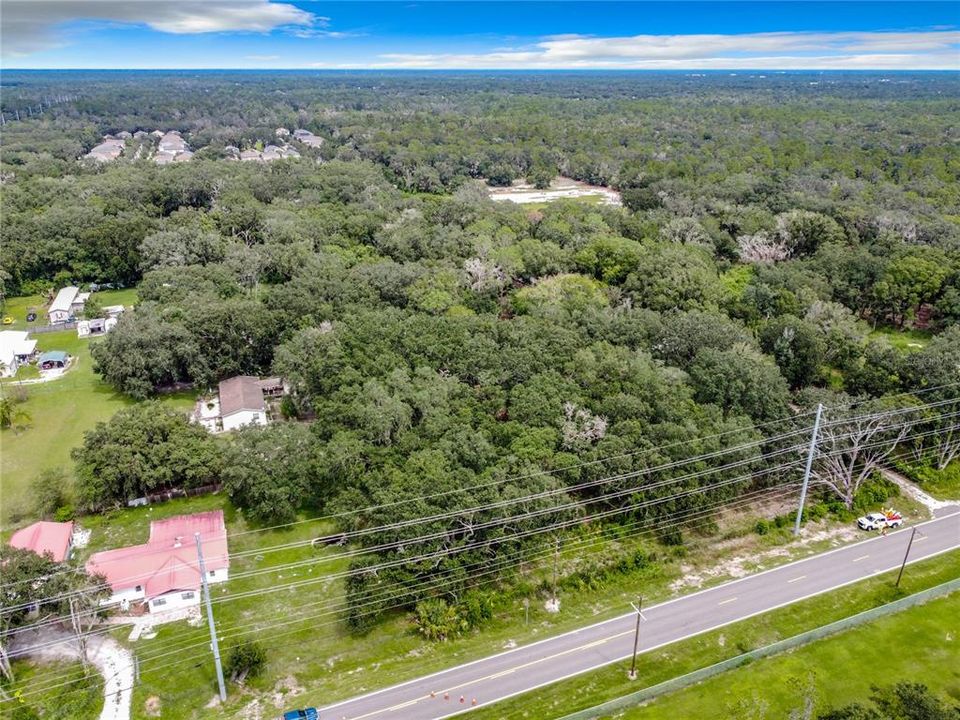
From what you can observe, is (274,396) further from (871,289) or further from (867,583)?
(871,289)

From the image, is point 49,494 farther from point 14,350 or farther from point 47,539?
point 14,350

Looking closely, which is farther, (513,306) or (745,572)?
(513,306)

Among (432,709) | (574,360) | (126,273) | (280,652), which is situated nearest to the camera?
(432,709)

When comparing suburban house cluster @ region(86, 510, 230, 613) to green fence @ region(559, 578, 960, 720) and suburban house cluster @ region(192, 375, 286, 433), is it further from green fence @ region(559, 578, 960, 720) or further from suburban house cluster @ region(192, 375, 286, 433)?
green fence @ region(559, 578, 960, 720)

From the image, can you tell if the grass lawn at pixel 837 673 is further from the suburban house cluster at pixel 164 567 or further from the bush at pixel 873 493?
the suburban house cluster at pixel 164 567

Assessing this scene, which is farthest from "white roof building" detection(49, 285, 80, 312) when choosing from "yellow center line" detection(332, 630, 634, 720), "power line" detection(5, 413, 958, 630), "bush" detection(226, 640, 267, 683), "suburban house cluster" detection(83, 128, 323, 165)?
"suburban house cluster" detection(83, 128, 323, 165)

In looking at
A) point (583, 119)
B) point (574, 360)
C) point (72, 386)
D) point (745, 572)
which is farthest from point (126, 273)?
point (583, 119)
